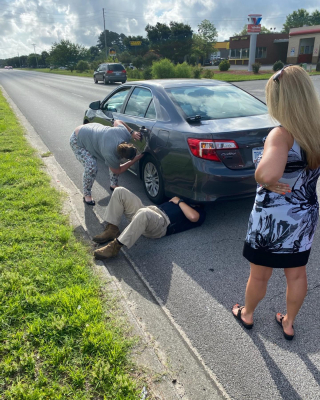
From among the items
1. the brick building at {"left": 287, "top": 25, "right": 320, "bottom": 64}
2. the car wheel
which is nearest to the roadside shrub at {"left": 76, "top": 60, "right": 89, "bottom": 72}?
the brick building at {"left": 287, "top": 25, "right": 320, "bottom": 64}

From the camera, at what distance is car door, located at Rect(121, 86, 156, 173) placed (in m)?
4.66

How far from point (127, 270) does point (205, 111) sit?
220cm

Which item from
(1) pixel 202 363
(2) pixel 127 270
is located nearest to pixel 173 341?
(1) pixel 202 363

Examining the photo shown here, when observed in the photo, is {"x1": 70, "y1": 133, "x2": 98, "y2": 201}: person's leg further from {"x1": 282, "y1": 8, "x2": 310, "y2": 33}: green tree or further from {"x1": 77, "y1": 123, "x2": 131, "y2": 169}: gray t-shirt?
{"x1": 282, "y1": 8, "x2": 310, "y2": 33}: green tree

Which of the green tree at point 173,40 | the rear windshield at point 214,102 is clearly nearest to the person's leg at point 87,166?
the rear windshield at point 214,102

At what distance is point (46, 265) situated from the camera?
3.30 metres

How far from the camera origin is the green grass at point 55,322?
208 cm

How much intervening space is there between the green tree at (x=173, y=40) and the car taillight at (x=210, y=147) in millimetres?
62075

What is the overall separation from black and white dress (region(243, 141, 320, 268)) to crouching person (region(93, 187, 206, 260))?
4.96 feet

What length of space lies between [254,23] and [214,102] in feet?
148

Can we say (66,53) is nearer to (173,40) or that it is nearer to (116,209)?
(173,40)

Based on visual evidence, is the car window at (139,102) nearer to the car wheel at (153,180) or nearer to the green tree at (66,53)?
the car wheel at (153,180)

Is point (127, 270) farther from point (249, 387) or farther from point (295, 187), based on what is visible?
point (295, 187)

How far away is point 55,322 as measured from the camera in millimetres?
2518
